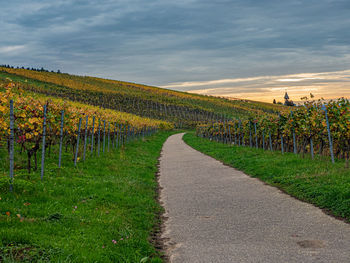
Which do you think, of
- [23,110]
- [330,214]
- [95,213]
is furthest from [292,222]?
[23,110]

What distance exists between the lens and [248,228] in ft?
20.7

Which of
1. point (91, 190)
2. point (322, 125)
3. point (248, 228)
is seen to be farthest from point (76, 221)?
point (322, 125)

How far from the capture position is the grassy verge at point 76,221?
4.90 metres

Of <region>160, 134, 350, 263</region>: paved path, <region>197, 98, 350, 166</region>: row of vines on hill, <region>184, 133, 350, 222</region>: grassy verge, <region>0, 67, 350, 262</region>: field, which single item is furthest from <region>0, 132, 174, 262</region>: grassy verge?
<region>197, 98, 350, 166</region>: row of vines on hill

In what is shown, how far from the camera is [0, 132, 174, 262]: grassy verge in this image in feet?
16.1

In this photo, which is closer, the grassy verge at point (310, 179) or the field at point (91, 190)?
the field at point (91, 190)

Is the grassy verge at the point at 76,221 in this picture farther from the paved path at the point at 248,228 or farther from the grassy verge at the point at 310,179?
the grassy verge at the point at 310,179

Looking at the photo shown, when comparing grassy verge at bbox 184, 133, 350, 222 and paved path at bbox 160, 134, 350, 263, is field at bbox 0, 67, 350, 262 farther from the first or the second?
paved path at bbox 160, 134, 350, 263

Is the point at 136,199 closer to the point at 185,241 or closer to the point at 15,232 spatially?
the point at 185,241

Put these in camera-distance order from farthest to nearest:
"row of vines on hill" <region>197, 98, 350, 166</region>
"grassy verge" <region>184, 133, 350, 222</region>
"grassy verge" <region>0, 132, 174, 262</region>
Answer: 1. "row of vines on hill" <region>197, 98, 350, 166</region>
2. "grassy verge" <region>184, 133, 350, 222</region>
3. "grassy verge" <region>0, 132, 174, 262</region>

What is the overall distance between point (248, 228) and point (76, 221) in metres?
3.24

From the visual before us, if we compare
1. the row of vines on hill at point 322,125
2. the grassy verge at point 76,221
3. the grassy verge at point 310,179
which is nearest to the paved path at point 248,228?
the grassy verge at point 310,179

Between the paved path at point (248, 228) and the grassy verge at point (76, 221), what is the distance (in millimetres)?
578

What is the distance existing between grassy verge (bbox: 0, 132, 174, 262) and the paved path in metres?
0.58
